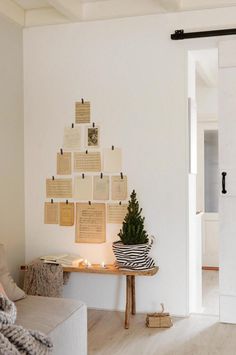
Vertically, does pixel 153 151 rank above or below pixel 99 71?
below

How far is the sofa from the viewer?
99.9 inches

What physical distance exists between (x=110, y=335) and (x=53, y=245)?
43.0 inches

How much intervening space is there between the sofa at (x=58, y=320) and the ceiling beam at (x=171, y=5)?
7.81 ft

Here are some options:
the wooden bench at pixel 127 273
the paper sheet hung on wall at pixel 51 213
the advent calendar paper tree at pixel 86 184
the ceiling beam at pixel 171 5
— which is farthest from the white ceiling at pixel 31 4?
the wooden bench at pixel 127 273

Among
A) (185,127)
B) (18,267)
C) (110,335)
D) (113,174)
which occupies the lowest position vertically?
(110,335)

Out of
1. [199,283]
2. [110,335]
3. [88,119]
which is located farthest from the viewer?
[199,283]

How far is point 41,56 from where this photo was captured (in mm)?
4250

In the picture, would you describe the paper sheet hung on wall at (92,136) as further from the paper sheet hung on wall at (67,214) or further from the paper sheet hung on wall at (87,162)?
the paper sheet hung on wall at (67,214)

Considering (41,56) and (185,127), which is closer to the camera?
(185,127)

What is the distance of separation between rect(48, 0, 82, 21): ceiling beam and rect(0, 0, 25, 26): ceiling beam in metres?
0.47

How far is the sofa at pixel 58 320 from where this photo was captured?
2537mm

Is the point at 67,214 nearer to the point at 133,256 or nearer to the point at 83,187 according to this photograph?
the point at 83,187

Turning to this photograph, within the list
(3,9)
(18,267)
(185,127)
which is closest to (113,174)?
(185,127)

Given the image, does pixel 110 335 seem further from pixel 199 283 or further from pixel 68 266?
pixel 199 283
